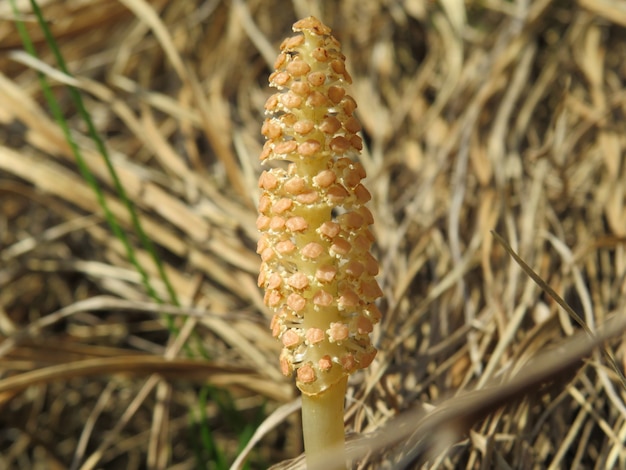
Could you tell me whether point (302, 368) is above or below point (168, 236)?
below

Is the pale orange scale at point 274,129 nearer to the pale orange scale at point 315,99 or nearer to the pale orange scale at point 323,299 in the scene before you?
the pale orange scale at point 315,99

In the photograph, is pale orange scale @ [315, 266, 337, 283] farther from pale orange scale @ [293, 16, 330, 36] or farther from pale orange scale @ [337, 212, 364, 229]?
pale orange scale @ [293, 16, 330, 36]

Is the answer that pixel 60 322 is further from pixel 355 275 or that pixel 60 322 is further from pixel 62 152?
pixel 355 275

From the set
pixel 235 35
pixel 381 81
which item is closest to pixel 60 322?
pixel 235 35

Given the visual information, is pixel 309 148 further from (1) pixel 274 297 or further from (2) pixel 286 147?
(1) pixel 274 297

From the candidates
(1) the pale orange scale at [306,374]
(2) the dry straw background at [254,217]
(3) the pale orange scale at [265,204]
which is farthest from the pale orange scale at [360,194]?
(2) the dry straw background at [254,217]

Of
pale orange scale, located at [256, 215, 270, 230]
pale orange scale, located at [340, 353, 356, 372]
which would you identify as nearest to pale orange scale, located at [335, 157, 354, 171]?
pale orange scale, located at [256, 215, 270, 230]
